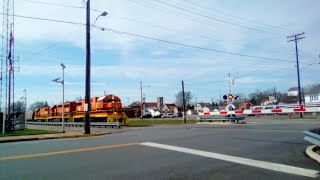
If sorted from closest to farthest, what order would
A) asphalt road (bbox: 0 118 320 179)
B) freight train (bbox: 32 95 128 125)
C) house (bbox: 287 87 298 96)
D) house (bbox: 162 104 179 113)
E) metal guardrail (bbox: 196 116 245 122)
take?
asphalt road (bbox: 0 118 320 179), metal guardrail (bbox: 196 116 245 122), freight train (bbox: 32 95 128 125), house (bbox: 287 87 298 96), house (bbox: 162 104 179 113)

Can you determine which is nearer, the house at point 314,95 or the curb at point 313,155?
the curb at point 313,155

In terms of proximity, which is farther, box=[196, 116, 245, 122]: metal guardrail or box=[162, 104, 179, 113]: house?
box=[162, 104, 179, 113]: house

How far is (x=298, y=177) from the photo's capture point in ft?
26.4

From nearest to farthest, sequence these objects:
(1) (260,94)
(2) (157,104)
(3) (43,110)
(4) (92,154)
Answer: (4) (92,154) < (3) (43,110) < (1) (260,94) < (2) (157,104)

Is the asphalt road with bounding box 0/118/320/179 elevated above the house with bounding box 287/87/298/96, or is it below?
below

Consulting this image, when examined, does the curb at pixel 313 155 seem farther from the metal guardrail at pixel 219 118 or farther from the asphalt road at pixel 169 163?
the metal guardrail at pixel 219 118

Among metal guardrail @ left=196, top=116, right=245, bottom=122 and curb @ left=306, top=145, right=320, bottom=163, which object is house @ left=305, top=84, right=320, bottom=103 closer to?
metal guardrail @ left=196, top=116, right=245, bottom=122

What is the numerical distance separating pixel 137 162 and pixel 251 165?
3.20 metres

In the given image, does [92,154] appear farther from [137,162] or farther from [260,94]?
[260,94]

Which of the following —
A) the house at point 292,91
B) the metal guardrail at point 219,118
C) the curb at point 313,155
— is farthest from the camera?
the house at point 292,91

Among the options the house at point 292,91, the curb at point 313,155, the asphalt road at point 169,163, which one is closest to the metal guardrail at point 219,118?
the asphalt road at point 169,163

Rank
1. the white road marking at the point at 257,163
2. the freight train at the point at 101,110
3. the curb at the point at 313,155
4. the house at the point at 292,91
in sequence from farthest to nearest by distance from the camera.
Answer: the house at the point at 292,91 < the freight train at the point at 101,110 < the curb at the point at 313,155 < the white road marking at the point at 257,163

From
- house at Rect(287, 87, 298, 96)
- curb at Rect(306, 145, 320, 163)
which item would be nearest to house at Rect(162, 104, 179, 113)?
house at Rect(287, 87, 298, 96)

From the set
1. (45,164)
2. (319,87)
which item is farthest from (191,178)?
(319,87)
